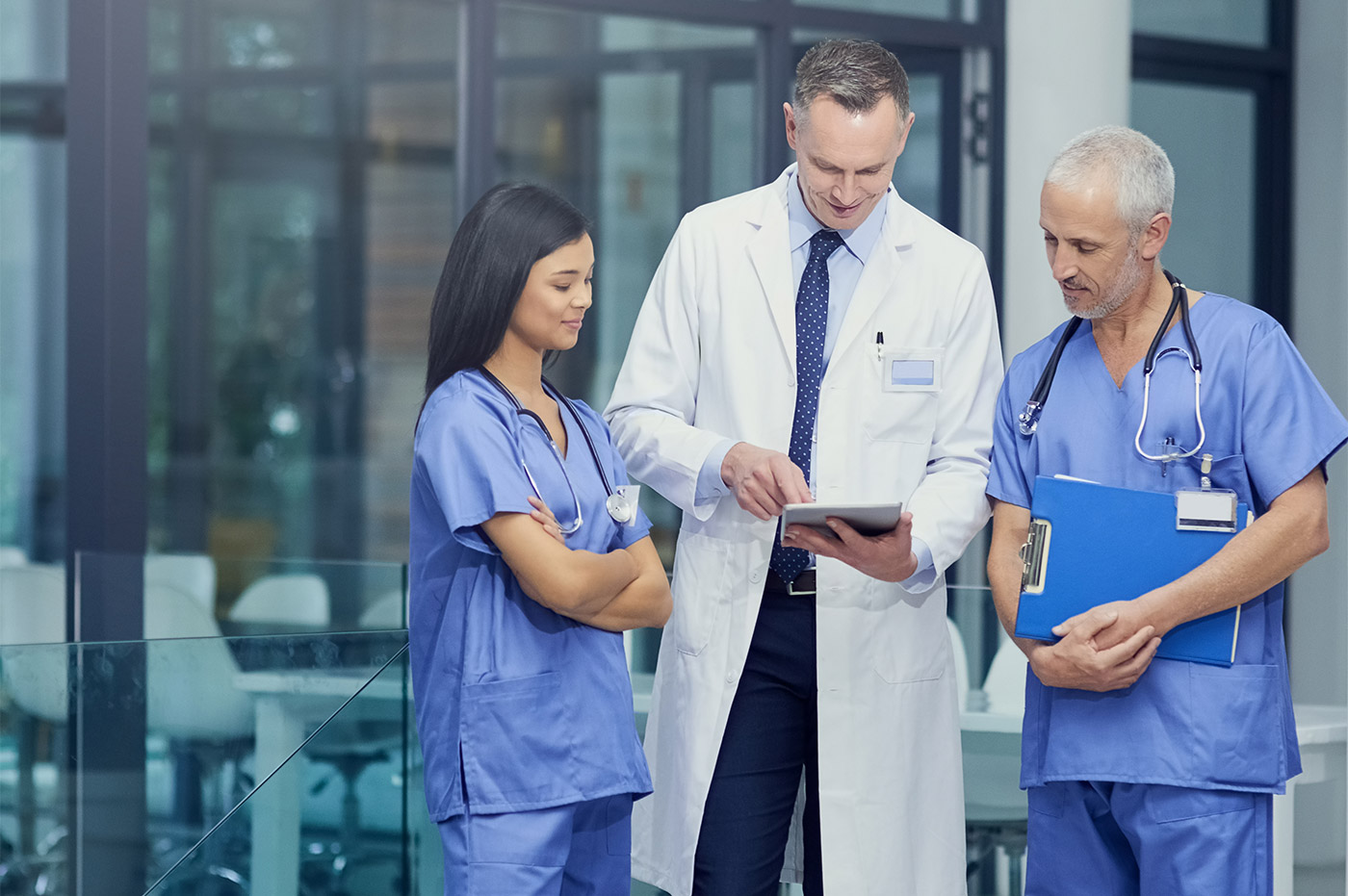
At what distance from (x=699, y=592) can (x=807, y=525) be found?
0.30 meters

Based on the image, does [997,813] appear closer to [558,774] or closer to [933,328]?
[933,328]

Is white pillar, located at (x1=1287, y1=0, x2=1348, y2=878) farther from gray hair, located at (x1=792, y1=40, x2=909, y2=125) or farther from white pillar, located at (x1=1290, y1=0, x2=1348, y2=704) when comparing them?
gray hair, located at (x1=792, y1=40, x2=909, y2=125)

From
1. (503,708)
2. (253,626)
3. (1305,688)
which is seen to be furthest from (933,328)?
(1305,688)

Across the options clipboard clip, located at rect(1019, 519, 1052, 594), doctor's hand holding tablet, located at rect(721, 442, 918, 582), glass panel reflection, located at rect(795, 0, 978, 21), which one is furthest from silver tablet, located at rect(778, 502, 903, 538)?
glass panel reflection, located at rect(795, 0, 978, 21)

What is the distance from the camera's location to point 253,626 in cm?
426

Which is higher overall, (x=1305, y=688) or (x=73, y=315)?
(x=73, y=315)

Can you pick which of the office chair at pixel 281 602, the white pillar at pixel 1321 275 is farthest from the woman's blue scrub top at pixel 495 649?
the white pillar at pixel 1321 275

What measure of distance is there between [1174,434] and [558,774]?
0.84 m

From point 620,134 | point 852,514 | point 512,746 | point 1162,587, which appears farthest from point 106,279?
point 1162,587

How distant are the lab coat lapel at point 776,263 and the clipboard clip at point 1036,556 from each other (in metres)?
0.47

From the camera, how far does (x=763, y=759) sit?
6.64 ft

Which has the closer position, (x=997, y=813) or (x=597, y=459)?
(x=597, y=459)

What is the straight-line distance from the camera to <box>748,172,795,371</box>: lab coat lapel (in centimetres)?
207

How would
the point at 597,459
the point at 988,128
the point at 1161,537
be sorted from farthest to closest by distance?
the point at 988,128, the point at 597,459, the point at 1161,537
